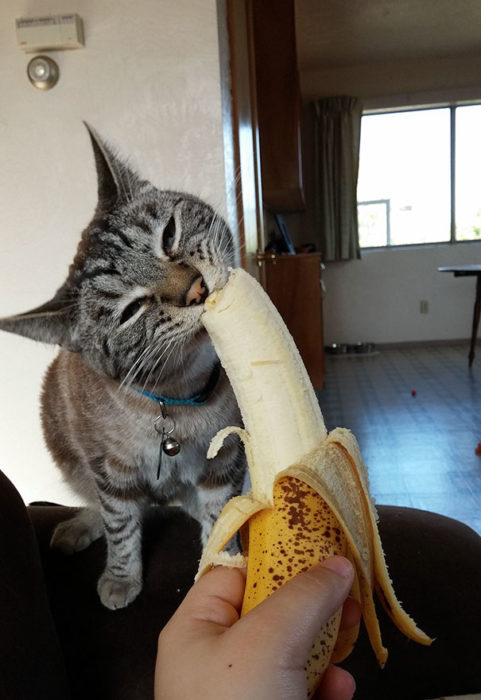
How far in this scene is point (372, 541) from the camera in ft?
1.25

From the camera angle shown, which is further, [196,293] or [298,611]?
[196,293]

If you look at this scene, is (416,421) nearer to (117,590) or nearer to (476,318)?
(476,318)

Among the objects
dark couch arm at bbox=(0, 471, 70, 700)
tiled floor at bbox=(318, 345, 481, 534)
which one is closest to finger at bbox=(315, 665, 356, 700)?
dark couch arm at bbox=(0, 471, 70, 700)

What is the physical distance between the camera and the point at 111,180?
0.82 metres

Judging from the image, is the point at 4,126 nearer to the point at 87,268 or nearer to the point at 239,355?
the point at 87,268

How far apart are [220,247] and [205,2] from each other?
481 millimetres

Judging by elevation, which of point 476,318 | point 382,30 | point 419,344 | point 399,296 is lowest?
point 419,344

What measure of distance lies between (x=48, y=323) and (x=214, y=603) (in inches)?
18.1

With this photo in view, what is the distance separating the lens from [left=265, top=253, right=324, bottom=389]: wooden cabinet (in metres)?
2.62

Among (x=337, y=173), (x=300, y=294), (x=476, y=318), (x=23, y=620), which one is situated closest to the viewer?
(x=23, y=620)

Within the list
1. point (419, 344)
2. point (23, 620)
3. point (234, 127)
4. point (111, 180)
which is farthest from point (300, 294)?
point (419, 344)

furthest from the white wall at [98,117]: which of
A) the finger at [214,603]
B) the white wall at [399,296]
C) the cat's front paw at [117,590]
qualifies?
the white wall at [399,296]

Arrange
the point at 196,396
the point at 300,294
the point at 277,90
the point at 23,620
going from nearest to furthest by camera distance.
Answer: the point at 23,620 < the point at 196,396 < the point at 277,90 < the point at 300,294

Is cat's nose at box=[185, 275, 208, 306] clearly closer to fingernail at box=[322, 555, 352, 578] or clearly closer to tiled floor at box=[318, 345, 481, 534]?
fingernail at box=[322, 555, 352, 578]
